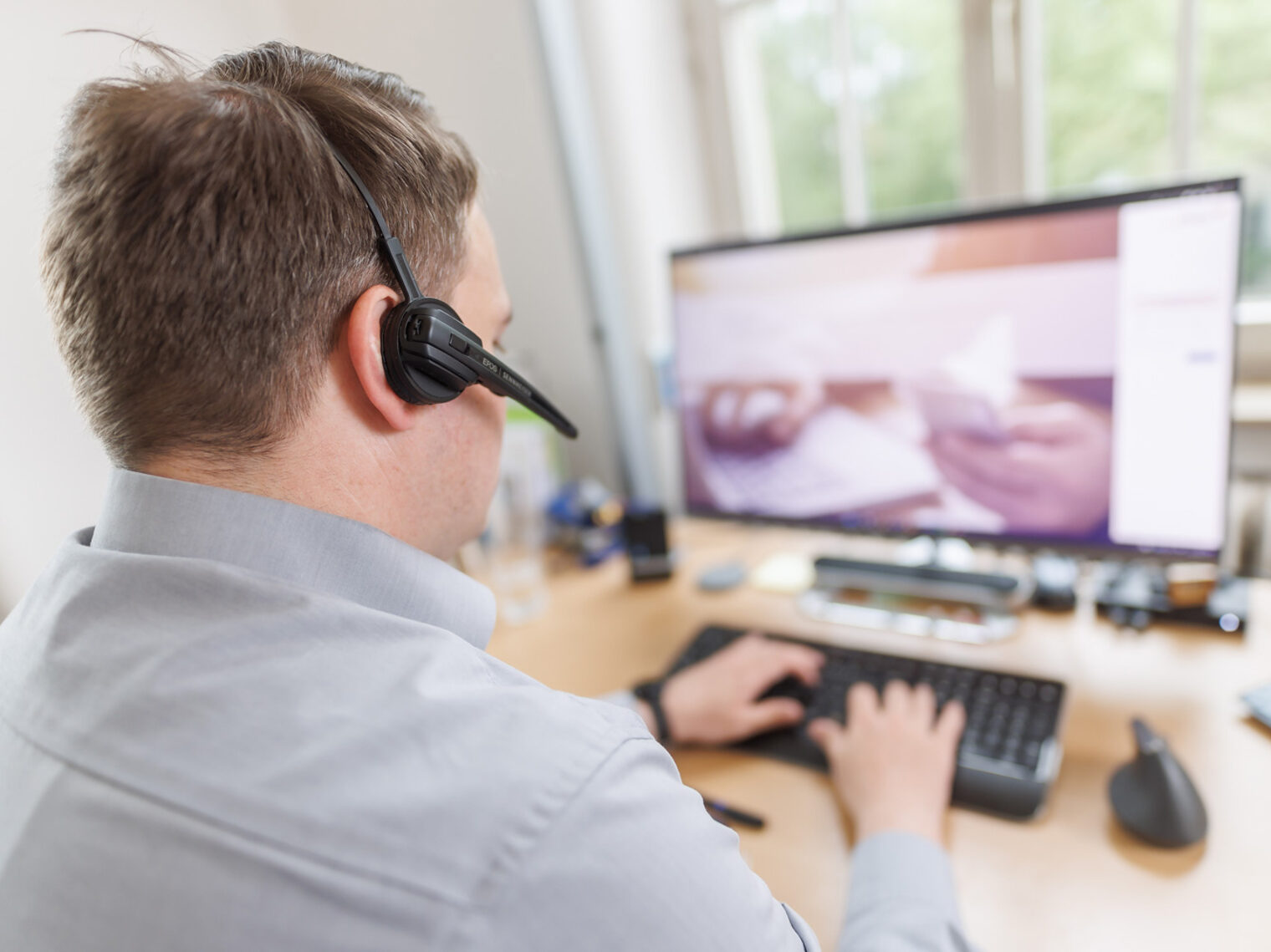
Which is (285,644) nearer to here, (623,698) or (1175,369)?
(623,698)

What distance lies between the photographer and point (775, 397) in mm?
1073

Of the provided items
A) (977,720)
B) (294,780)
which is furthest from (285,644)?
(977,720)

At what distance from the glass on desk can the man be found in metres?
0.69

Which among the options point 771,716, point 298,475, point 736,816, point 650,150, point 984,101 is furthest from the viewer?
point 650,150

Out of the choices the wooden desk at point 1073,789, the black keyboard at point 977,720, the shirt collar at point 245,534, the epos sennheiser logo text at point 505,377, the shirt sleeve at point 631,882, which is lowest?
the wooden desk at point 1073,789

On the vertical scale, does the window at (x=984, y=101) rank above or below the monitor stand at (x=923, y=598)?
above

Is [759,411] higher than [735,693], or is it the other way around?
[759,411]

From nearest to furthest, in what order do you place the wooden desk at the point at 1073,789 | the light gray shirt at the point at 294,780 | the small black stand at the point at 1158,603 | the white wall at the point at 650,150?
the light gray shirt at the point at 294,780, the wooden desk at the point at 1073,789, the small black stand at the point at 1158,603, the white wall at the point at 650,150

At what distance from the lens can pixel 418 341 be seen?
51cm

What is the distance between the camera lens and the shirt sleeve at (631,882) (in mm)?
372

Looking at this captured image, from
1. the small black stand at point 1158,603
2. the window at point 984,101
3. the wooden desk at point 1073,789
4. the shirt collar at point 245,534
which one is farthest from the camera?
the window at point 984,101

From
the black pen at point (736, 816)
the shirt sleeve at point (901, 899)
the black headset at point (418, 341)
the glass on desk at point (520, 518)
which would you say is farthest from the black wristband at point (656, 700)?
the black headset at point (418, 341)

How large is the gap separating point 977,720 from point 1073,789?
10 centimetres

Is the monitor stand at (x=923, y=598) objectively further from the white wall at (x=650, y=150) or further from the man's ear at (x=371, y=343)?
the man's ear at (x=371, y=343)
